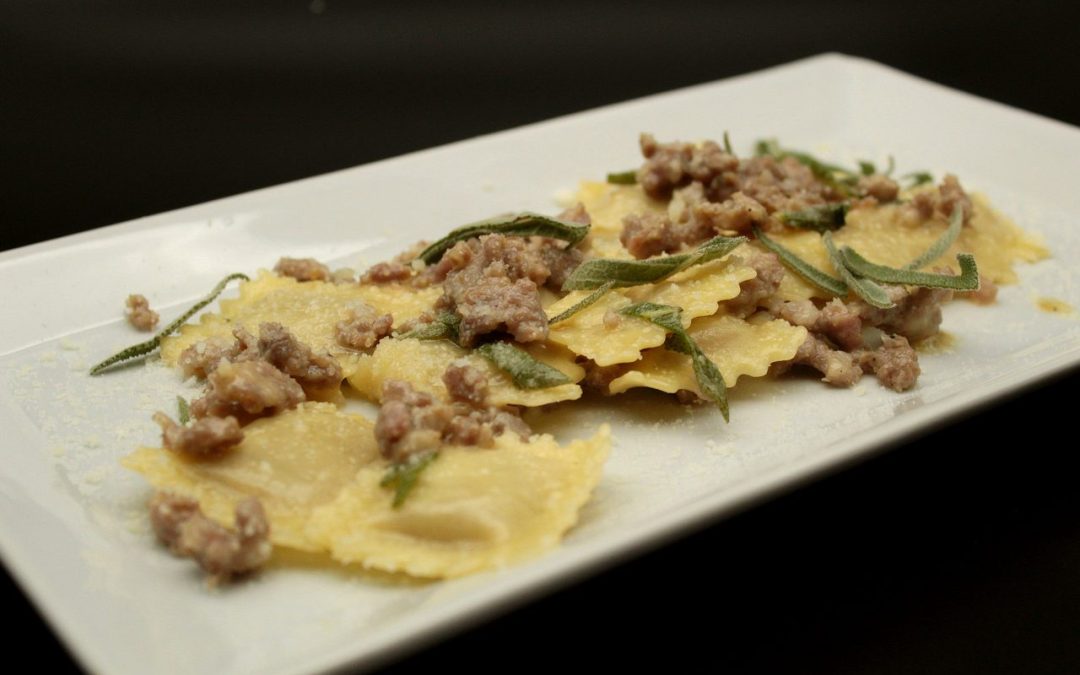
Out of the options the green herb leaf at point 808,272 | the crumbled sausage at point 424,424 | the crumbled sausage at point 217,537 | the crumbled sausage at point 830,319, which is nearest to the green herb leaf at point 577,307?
the crumbled sausage at point 424,424

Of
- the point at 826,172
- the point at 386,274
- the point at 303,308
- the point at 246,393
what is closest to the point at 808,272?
the point at 826,172

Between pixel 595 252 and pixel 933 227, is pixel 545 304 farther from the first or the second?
pixel 933 227

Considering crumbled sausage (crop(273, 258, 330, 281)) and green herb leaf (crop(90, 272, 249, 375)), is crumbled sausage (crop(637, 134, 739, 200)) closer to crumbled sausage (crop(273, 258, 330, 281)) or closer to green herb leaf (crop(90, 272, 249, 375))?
crumbled sausage (crop(273, 258, 330, 281))

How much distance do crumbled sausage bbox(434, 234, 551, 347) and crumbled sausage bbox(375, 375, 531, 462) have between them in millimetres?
436

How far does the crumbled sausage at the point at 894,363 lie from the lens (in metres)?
5.22

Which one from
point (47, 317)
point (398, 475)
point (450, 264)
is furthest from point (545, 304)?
point (47, 317)

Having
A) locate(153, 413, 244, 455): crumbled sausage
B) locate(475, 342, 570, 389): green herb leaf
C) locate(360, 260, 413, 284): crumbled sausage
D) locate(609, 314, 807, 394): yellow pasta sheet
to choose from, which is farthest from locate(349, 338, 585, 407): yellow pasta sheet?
locate(153, 413, 244, 455): crumbled sausage

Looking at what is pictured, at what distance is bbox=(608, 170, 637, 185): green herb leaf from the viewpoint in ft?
22.2

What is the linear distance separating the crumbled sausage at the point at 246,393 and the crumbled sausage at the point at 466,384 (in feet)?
1.91

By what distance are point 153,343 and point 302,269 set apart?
915mm

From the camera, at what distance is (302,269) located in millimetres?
5922

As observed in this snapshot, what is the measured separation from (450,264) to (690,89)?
3.49 meters

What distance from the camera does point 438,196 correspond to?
700cm

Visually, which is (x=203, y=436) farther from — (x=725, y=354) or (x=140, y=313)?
(x=725, y=354)
